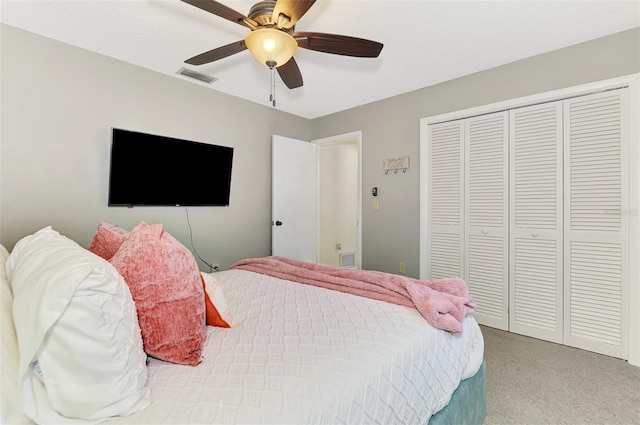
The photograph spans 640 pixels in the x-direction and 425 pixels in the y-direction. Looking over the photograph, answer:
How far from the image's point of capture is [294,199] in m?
4.20

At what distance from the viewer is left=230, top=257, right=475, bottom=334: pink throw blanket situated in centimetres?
146

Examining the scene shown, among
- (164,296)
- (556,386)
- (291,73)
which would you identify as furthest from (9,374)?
(556,386)

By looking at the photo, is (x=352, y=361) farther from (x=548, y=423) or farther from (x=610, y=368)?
(x=610, y=368)

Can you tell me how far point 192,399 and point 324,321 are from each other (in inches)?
25.9

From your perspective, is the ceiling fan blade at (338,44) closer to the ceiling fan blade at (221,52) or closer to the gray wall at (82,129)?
the ceiling fan blade at (221,52)

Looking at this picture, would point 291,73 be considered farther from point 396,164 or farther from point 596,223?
point 596,223

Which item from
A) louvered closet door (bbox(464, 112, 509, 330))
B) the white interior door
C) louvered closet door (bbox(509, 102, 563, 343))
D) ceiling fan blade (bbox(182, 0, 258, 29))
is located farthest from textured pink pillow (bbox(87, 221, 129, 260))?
louvered closet door (bbox(509, 102, 563, 343))

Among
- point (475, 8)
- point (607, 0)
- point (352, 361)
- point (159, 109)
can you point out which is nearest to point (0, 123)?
point (159, 109)

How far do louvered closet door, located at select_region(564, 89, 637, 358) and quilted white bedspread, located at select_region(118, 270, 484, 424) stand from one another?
1625 millimetres

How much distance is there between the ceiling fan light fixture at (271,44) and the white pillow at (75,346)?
1483 millimetres

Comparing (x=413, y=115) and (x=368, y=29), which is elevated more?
(x=368, y=29)

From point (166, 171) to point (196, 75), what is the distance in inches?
40.2

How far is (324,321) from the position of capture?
1.40 m

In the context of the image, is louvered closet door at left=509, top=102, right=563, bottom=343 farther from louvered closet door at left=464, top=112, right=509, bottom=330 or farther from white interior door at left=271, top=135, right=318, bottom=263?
white interior door at left=271, top=135, right=318, bottom=263
